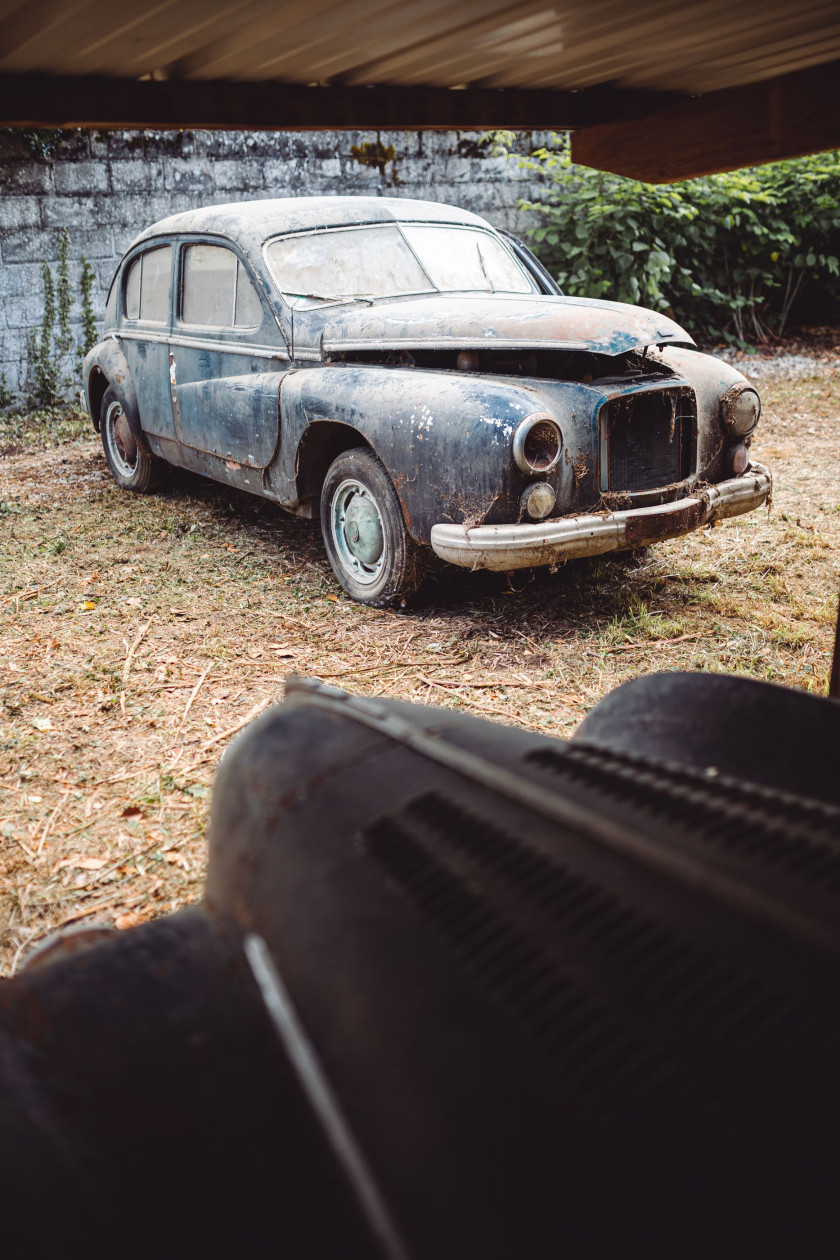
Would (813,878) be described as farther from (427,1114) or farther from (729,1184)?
(427,1114)

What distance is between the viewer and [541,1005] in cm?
87

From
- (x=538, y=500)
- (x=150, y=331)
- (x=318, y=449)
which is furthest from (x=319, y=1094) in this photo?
(x=150, y=331)

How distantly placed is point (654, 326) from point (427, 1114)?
3.83 meters

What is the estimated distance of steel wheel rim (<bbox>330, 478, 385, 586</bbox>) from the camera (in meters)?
4.26

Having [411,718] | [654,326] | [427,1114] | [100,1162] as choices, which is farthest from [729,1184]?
[654,326]

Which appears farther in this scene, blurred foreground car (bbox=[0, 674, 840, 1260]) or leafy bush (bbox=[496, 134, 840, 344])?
leafy bush (bbox=[496, 134, 840, 344])

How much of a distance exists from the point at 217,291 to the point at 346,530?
5.90ft

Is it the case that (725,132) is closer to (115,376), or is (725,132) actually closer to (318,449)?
(318,449)

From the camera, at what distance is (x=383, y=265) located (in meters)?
4.96

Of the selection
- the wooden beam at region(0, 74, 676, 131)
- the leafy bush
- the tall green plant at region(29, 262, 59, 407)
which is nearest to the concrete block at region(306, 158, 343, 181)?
the leafy bush

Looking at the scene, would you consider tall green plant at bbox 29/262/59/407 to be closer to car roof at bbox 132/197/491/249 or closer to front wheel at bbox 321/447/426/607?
car roof at bbox 132/197/491/249

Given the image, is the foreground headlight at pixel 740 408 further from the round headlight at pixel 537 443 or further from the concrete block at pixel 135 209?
the concrete block at pixel 135 209

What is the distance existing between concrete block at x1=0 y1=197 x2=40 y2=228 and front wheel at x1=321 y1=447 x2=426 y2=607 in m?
5.88

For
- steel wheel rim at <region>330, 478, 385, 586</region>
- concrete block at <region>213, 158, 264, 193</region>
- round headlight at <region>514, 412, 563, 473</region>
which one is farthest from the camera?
concrete block at <region>213, 158, 264, 193</region>
